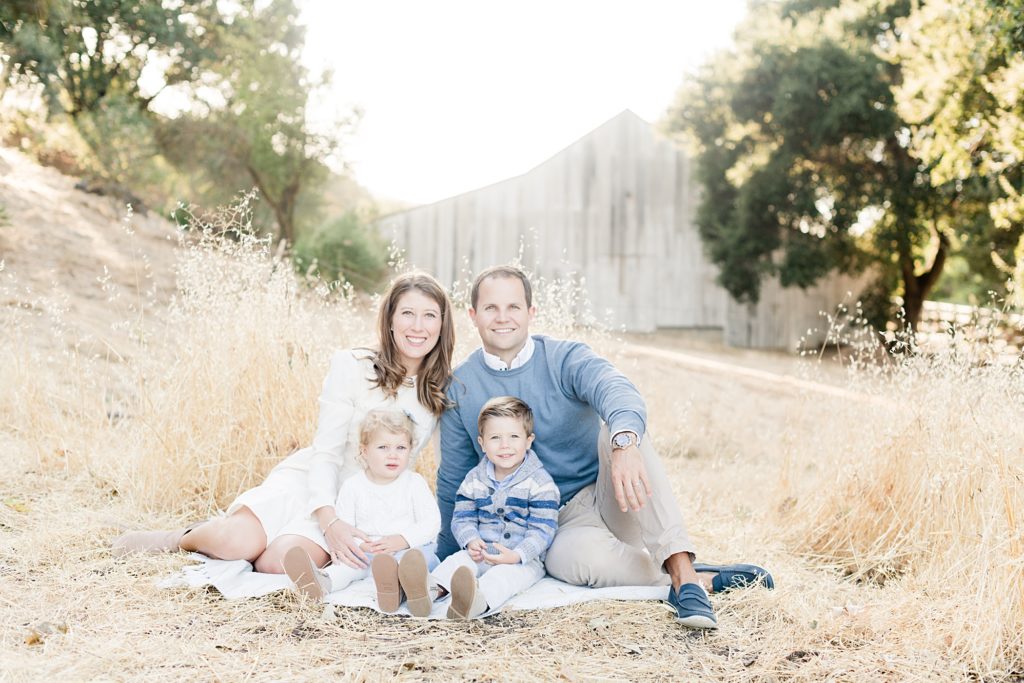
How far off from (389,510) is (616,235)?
43.9ft

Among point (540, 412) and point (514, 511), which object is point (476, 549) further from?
point (540, 412)

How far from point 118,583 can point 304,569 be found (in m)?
0.78

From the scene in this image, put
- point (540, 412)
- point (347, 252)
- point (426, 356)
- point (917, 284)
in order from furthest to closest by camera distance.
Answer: point (917, 284), point (347, 252), point (426, 356), point (540, 412)

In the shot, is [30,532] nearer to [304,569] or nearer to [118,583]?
[118,583]

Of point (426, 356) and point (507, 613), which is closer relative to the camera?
point (507, 613)

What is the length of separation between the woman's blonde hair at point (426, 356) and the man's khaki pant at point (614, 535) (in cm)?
70

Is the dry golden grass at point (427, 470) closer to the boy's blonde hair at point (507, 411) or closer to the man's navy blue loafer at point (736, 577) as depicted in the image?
the man's navy blue loafer at point (736, 577)

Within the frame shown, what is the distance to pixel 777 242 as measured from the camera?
1520cm

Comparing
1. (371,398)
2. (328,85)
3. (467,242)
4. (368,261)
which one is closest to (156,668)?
(371,398)

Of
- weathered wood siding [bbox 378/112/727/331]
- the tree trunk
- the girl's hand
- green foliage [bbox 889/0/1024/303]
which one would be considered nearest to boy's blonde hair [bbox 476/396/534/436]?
the girl's hand

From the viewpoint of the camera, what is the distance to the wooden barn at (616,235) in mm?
15586

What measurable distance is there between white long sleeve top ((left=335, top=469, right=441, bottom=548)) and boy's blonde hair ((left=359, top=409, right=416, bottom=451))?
0.58 feet

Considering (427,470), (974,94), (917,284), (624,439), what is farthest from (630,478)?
(917,284)

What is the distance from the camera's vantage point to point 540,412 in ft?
11.7
